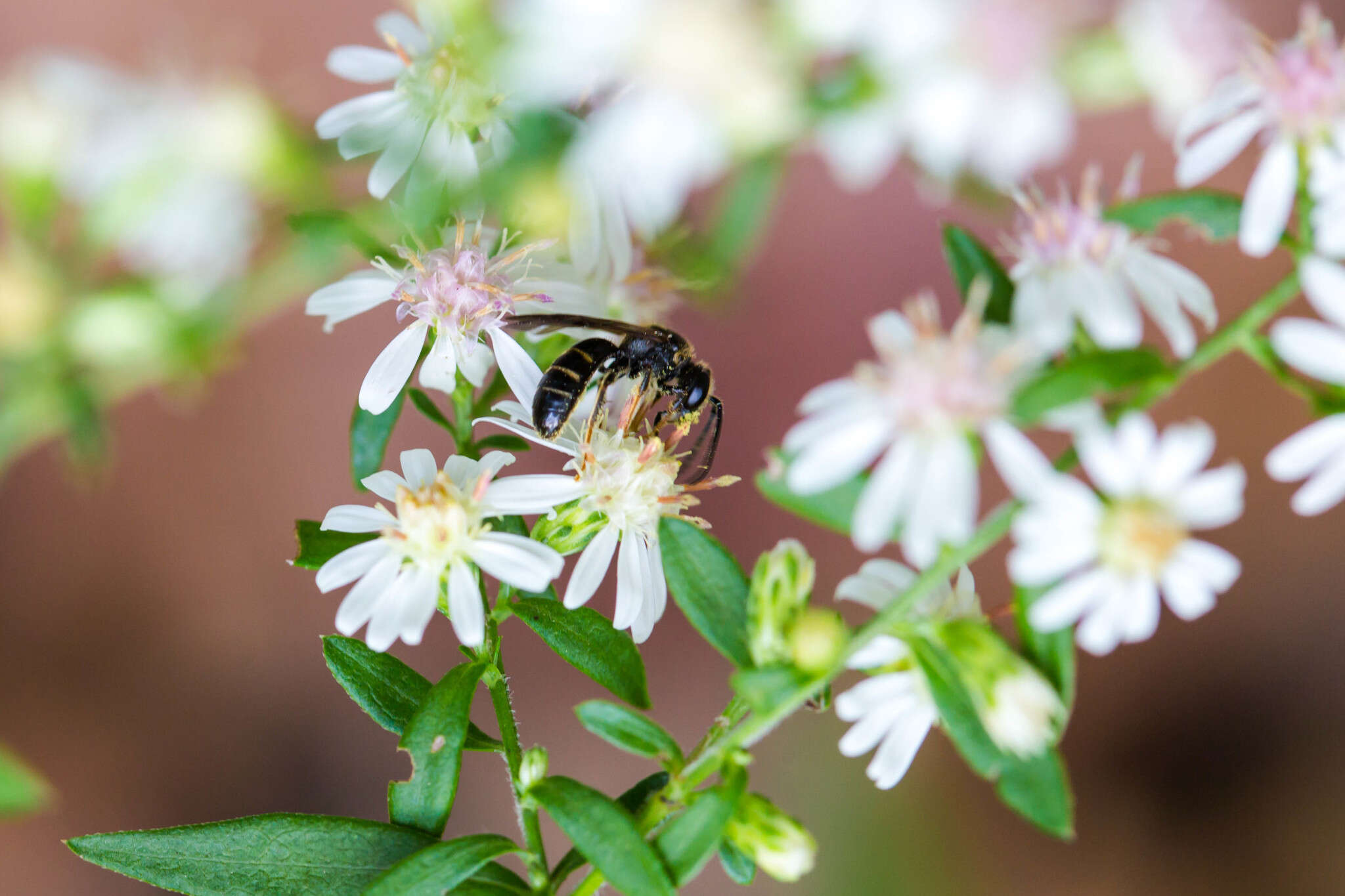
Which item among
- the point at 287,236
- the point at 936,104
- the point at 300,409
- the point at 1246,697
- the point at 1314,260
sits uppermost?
the point at 300,409

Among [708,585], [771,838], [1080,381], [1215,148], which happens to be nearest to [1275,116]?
[1215,148]

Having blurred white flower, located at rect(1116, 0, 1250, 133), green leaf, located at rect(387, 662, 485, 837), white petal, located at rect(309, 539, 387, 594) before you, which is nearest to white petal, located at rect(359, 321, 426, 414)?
white petal, located at rect(309, 539, 387, 594)

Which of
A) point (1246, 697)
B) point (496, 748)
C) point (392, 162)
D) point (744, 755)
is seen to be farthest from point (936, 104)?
point (1246, 697)

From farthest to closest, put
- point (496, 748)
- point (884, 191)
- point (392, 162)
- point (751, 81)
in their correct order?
point (884, 191) → point (496, 748) → point (392, 162) → point (751, 81)

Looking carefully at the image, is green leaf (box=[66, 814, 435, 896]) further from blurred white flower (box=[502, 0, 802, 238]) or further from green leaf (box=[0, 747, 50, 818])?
blurred white flower (box=[502, 0, 802, 238])

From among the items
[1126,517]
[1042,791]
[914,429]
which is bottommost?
[1042,791]

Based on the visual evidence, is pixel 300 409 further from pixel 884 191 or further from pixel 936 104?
pixel 936 104

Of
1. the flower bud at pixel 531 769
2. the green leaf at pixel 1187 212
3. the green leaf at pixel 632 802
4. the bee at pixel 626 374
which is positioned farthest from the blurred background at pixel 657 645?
the green leaf at pixel 1187 212

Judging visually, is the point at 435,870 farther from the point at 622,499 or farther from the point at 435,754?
the point at 622,499
